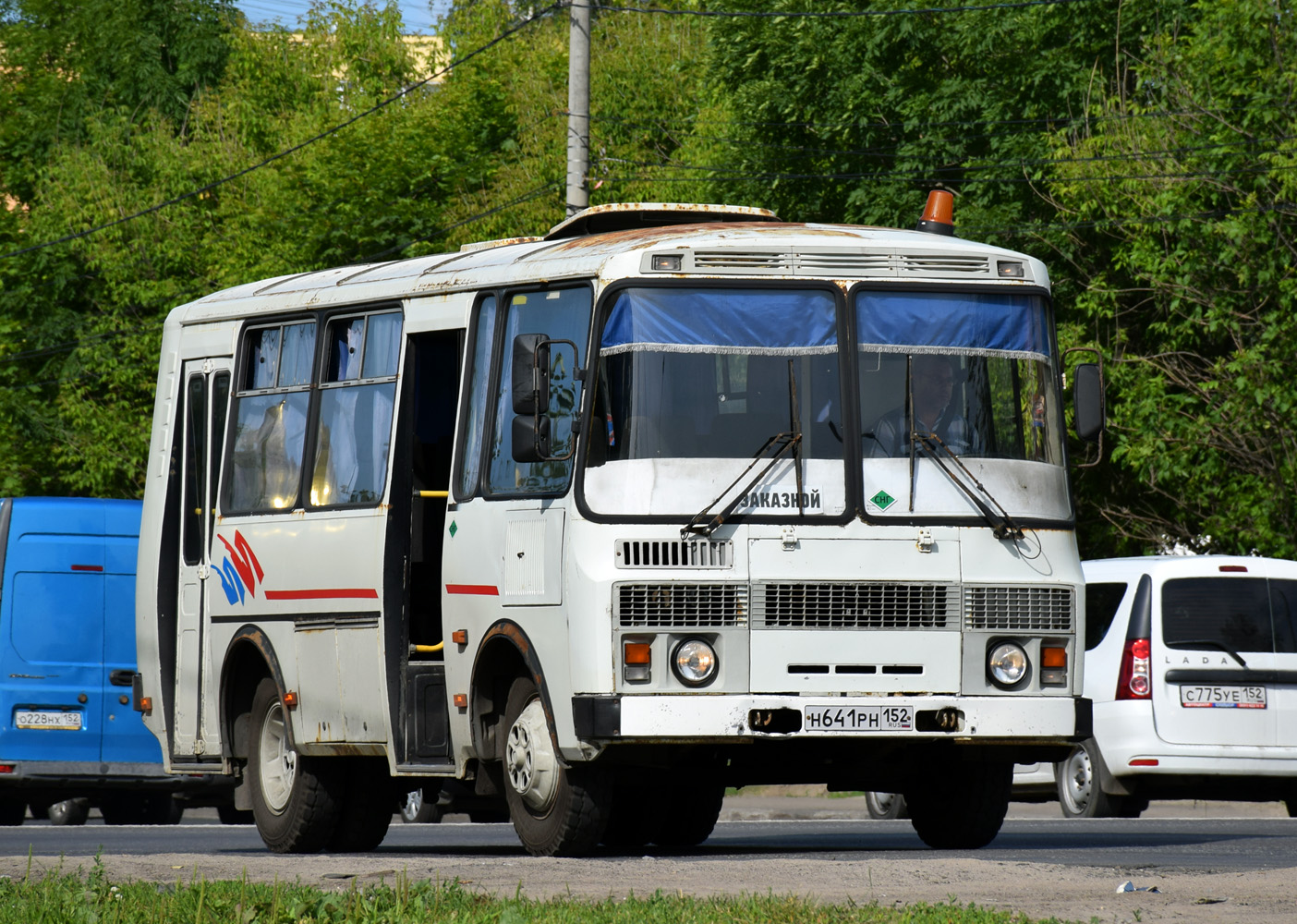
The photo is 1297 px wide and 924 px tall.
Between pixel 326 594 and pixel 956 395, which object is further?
pixel 326 594

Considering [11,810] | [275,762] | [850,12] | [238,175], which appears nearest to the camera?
[275,762]

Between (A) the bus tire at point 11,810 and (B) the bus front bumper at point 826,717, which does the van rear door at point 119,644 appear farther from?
(B) the bus front bumper at point 826,717

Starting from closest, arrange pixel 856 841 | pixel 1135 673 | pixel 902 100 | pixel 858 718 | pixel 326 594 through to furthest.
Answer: pixel 858 718 → pixel 326 594 → pixel 856 841 → pixel 1135 673 → pixel 902 100

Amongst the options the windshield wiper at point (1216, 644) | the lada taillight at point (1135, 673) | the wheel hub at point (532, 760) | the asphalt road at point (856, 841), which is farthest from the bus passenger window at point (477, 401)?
the windshield wiper at point (1216, 644)

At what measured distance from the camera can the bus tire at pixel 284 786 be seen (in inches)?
500

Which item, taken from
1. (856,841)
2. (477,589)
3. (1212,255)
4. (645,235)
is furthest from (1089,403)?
(1212,255)

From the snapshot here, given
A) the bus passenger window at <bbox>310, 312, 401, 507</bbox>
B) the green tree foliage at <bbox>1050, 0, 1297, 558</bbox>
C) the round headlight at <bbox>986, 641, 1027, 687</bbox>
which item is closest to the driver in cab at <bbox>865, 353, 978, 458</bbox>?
the round headlight at <bbox>986, 641, 1027, 687</bbox>

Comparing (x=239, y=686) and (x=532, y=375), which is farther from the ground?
(x=532, y=375)

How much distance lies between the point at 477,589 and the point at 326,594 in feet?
4.45

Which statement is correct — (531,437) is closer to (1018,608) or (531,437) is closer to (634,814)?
(1018,608)

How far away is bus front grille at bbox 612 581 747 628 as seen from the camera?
10.4m

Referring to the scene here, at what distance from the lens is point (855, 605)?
10.6 metres

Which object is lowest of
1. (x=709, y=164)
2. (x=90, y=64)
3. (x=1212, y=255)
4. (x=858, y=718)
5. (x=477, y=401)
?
(x=858, y=718)

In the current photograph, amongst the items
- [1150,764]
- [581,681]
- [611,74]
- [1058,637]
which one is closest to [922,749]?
[1058,637]
